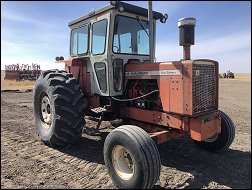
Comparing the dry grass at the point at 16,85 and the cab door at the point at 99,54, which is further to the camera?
the dry grass at the point at 16,85

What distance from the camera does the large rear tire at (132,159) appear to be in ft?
12.5

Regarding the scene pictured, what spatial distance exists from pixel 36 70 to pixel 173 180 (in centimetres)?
3010

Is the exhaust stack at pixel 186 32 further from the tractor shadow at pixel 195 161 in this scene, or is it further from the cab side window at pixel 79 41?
the cab side window at pixel 79 41

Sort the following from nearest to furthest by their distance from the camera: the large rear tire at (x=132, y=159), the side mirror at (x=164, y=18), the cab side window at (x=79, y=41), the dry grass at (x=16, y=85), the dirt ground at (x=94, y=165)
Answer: the large rear tire at (x=132, y=159), the dirt ground at (x=94, y=165), the side mirror at (x=164, y=18), the cab side window at (x=79, y=41), the dry grass at (x=16, y=85)

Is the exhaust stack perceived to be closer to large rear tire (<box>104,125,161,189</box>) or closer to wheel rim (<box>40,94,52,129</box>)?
large rear tire (<box>104,125,161,189</box>)

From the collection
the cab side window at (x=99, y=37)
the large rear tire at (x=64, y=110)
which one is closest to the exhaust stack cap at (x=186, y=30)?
the cab side window at (x=99, y=37)

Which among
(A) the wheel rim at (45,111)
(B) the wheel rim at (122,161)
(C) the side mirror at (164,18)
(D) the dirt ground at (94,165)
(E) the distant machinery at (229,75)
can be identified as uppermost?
(C) the side mirror at (164,18)

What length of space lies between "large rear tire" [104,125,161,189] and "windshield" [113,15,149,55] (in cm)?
202

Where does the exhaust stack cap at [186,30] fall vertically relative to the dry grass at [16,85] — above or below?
above

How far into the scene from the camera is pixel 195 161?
5152 millimetres

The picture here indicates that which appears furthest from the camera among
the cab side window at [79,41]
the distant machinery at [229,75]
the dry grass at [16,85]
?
the distant machinery at [229,75]

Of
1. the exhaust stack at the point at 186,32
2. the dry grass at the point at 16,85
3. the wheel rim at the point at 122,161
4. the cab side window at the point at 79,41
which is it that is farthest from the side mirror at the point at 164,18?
the dry grass at the point at 16,85

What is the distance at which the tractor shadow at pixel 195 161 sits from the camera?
4.30 meters

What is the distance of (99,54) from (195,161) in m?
2.74
